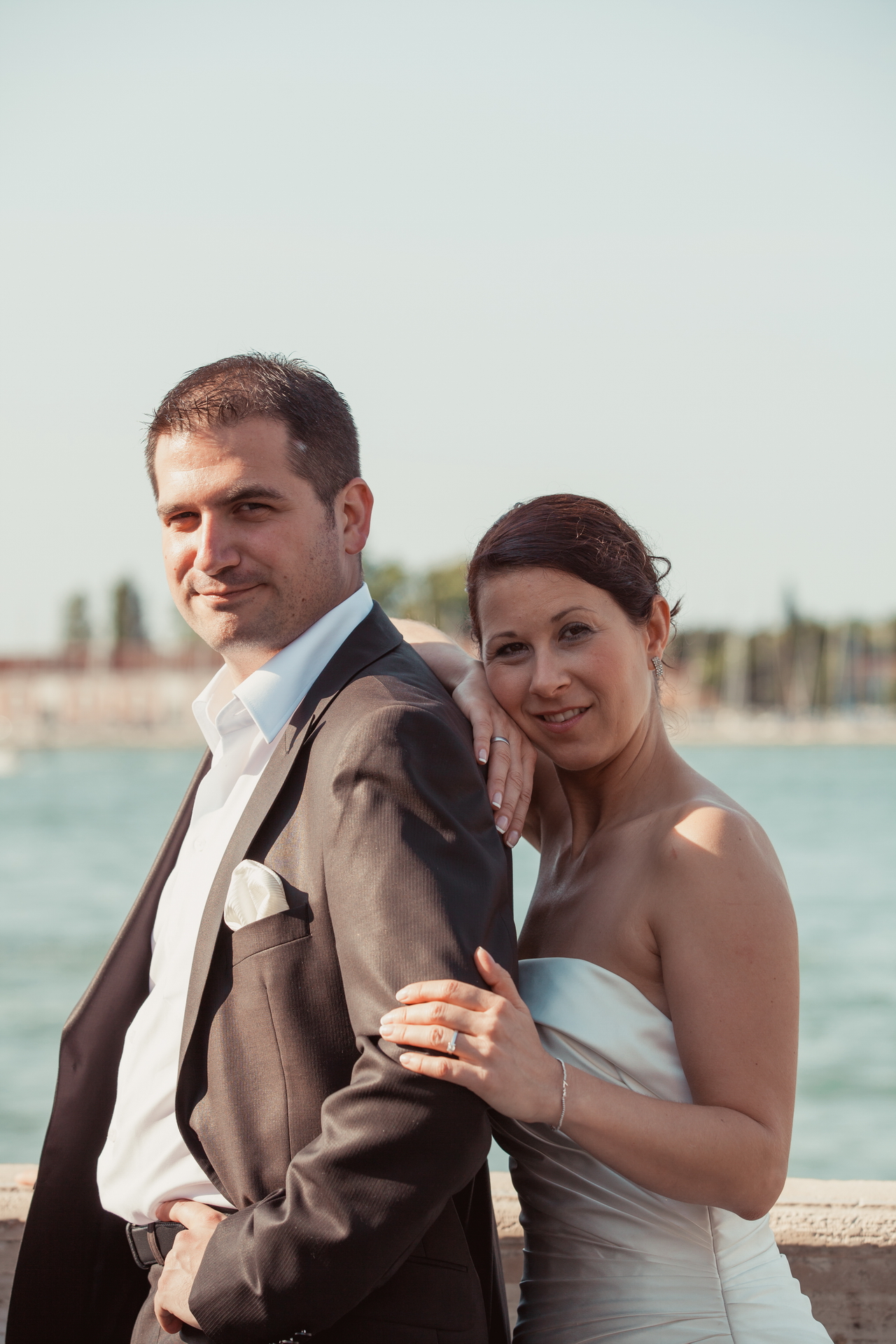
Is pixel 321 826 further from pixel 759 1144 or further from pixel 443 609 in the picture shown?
pixel 443 609

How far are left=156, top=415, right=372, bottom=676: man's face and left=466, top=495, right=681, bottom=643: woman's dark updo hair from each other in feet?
1.50

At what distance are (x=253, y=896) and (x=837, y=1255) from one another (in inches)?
71.7

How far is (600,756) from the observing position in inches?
103

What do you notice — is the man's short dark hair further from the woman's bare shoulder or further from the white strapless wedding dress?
the white strapless wedding dress

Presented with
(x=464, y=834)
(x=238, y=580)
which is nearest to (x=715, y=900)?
(x=464, y=834)

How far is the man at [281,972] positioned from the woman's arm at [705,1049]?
95mm

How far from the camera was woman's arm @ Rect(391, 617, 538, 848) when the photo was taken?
2199 mm

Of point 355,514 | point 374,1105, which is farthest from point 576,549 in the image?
point 374,1105

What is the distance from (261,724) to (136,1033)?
61 centimetres

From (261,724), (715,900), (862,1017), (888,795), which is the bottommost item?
(888,795)

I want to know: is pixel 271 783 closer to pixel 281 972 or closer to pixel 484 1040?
pixel 281 972

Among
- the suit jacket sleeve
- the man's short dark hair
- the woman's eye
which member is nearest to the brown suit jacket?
the suit jacket sleeve

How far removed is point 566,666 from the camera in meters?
2.55

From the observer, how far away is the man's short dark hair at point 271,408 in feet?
7.32
